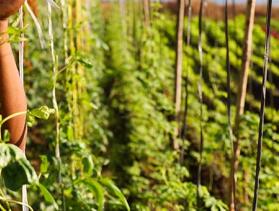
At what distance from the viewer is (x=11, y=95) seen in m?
1.04

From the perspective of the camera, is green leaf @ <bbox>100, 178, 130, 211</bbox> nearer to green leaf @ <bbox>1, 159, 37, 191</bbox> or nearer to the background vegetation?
the background vegetation

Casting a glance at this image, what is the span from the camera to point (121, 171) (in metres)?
4.02

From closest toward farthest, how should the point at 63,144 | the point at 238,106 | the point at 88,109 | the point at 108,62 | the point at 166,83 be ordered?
the point at 63,144 → the point at 238,106 → the point at 88,109 → the point at 166,83 → the point at 108,62

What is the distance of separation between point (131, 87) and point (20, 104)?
4.58 m

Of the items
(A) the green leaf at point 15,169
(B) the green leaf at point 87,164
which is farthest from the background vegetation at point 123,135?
(A) the green leaf at point 15,169

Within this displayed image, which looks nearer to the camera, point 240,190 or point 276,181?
point 276,181

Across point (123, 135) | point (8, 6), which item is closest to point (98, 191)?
point (8, 6)

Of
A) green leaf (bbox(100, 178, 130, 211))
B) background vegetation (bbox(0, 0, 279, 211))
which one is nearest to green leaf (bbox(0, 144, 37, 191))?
background vegetation (bbox(0, 0, 279, 211))

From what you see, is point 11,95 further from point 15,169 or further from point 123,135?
point 123,135

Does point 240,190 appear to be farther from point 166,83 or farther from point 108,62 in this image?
point 108,62

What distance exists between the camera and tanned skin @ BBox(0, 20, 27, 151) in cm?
103

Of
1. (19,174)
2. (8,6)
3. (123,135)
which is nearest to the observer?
(19,174)

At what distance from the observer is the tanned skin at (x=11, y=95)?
3.36ft

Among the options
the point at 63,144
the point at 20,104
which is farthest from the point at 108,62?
the point at 20,104
